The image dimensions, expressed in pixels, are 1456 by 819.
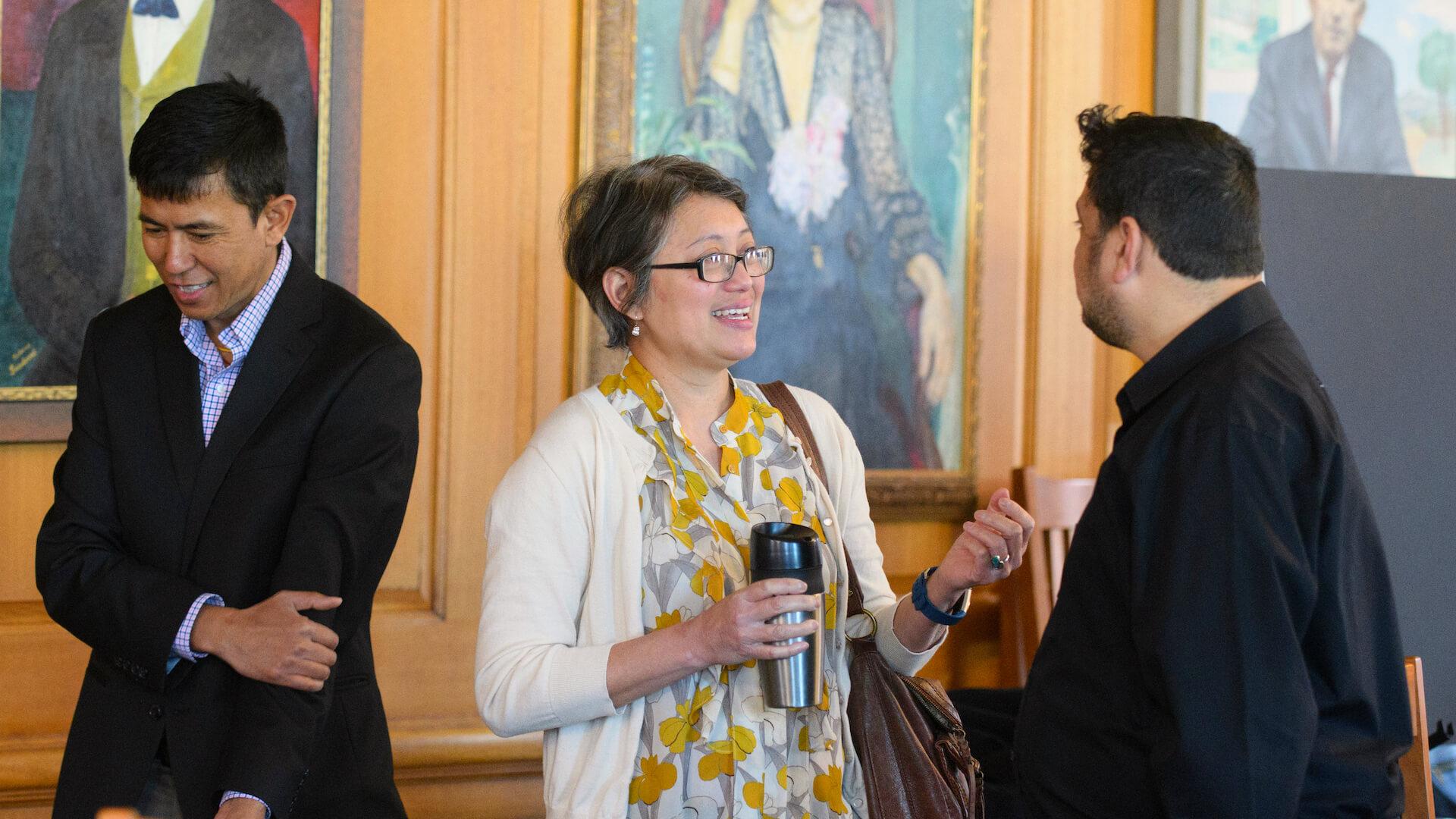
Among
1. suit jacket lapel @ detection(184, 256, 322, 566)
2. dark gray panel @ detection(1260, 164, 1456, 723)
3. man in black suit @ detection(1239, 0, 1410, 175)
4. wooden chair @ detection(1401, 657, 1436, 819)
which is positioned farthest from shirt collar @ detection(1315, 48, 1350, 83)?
suit jacket lapel @ detection(184, 256, 322, 566)

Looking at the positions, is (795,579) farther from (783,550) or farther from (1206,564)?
(1206,564)

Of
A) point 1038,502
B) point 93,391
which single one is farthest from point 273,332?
point 1038,502

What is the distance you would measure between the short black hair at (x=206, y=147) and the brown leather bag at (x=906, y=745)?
3.66 ft

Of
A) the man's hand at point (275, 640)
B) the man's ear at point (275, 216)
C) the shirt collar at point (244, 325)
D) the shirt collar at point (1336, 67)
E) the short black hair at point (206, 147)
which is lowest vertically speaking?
the man's hand at point (275, 640)

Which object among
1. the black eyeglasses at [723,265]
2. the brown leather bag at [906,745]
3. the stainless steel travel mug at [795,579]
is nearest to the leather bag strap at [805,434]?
the brown leather bag at [906,745]

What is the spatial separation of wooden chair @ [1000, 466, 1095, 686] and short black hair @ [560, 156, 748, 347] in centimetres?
182

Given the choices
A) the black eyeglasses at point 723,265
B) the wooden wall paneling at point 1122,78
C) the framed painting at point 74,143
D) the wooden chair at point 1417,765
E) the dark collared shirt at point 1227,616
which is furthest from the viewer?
the wooden wall paneling at point 1122,78

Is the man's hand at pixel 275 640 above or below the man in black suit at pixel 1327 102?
below

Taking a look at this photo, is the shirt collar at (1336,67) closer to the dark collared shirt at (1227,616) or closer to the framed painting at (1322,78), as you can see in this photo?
the framed painting at (1322,78)

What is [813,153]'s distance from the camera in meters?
3.53

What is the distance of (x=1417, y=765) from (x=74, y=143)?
300cm

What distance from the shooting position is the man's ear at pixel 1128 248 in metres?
1.92

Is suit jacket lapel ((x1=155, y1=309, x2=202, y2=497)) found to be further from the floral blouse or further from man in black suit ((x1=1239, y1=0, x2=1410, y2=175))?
man in black suit ((x1=1239, y1=0, x2=1410, y2=175))

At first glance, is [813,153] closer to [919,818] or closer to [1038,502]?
[1038,502]
